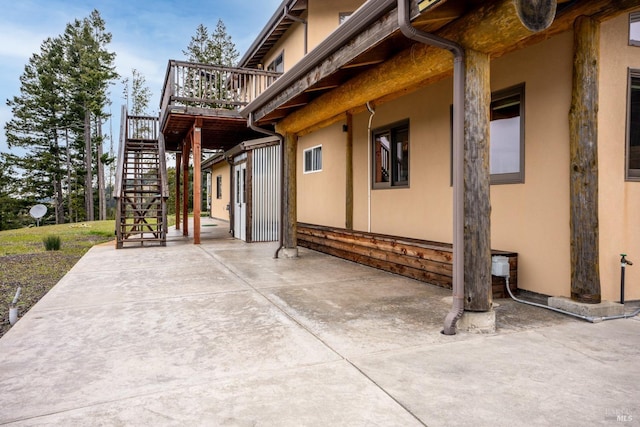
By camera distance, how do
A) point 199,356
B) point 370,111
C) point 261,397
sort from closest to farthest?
point 261,397 < point 199,356 < point 370,111

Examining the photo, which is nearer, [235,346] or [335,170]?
[235,346]

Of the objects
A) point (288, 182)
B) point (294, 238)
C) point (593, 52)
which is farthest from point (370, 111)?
point (593, 52)

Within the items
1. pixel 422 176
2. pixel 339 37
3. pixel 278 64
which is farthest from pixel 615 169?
pixel 278 64

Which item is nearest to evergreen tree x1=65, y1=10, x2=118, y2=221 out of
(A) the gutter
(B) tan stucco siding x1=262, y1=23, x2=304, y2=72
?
(B) tan stucco siding x1=262, y1=23, x2=304, y2=72

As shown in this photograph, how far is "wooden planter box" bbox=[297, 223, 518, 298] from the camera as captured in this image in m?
4.54

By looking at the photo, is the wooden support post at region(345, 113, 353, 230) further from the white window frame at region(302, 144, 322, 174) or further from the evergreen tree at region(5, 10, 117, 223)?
the evergreen tree at region(5, 10, 117, 223)

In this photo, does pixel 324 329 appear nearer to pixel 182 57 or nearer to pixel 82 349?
pixel 82 349

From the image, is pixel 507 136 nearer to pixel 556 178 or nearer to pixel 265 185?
pixel 556 178

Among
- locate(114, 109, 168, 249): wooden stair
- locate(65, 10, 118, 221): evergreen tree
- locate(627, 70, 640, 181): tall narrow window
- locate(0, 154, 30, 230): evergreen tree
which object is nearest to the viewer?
locate(627, 70, 640, 181): tall narrow window

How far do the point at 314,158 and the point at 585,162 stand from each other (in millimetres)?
7213

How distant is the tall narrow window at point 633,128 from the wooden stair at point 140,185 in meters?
8.56

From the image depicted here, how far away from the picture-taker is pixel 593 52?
3664mm

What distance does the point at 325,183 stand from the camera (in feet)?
31.5

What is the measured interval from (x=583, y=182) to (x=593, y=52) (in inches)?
45.9
